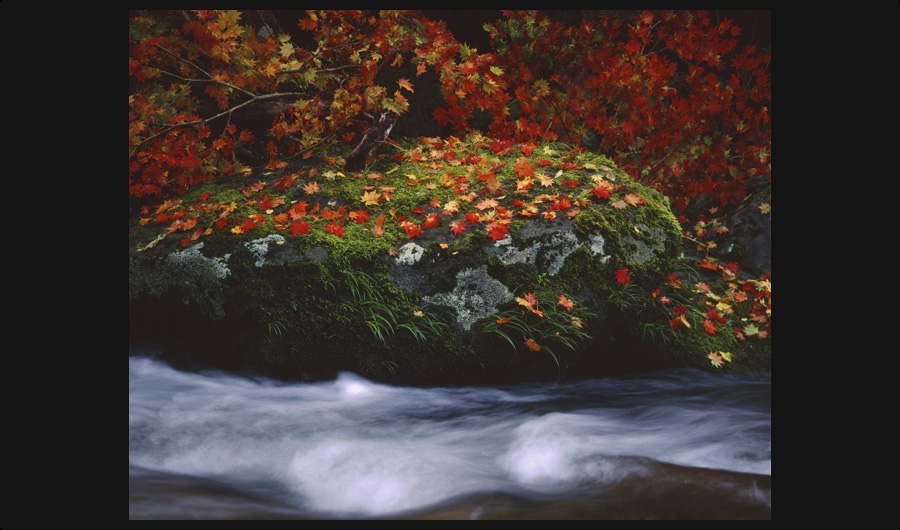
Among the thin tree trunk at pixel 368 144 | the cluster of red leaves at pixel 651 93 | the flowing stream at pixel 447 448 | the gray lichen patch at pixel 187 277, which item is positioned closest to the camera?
the flowing stream at pixel 447 448

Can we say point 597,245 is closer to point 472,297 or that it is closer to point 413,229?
point 472,297

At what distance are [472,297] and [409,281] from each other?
471mm

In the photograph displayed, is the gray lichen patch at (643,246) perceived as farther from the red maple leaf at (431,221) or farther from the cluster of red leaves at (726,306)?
the red maple leaf at (431,221)

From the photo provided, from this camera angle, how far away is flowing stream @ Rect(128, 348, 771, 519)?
224cm

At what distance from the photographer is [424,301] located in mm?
3688

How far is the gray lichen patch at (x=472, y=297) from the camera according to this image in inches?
144

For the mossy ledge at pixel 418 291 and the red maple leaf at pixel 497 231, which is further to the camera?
the red maple leaf at pixel 497 231

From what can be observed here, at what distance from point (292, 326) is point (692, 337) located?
9.93 ft

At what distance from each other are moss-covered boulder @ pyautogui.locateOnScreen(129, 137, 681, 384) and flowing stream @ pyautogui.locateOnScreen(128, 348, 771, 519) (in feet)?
0.59

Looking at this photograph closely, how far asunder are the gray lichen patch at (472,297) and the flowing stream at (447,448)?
52 cm

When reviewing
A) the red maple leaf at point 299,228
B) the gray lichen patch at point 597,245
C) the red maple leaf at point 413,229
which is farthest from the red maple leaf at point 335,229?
the gray lichen patch at point 597,245

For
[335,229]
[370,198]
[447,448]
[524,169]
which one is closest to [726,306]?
[524,169]

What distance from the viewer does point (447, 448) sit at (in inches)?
115
